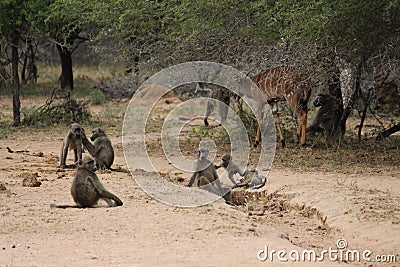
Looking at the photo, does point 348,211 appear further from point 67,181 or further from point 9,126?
point 9,126

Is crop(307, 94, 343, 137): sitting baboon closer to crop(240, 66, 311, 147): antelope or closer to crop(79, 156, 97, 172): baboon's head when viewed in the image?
crop(240, 66, 311, 147): antelope

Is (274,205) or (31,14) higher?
(31,14)

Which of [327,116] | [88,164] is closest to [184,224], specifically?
[88,164]

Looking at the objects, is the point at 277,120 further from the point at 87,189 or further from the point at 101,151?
the point at 87,189

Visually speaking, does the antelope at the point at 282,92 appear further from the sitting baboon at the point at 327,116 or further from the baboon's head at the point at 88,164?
the baboon's head at the point at 88,164

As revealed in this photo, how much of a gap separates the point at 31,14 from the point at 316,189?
8317mm

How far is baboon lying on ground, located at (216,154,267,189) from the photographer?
34.9 feet

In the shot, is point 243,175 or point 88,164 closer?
point 88,164

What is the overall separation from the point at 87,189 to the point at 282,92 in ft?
20.0

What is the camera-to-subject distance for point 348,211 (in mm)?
8508

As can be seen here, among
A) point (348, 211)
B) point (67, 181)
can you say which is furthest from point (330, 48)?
point (67, 181)

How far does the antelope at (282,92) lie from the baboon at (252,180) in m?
2.30

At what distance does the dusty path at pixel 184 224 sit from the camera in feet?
20.4

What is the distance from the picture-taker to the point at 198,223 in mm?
7445
